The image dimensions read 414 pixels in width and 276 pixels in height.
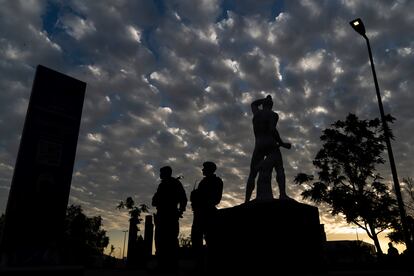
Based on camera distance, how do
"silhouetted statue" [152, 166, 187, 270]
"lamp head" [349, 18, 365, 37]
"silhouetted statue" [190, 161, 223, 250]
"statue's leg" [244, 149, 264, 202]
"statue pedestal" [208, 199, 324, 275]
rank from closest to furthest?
"silhouetted statue" [152, 166, 187, 270], "silhouetted statue" [190, 161, 223, 250], "statue pedestal" [208, 199, 324, 275], "statue's leg" [244, 149, 264, 202], "lamp head" [349, 18, 365, 37]

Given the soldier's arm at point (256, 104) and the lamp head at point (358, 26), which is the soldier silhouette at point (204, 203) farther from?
the lamp head at point (358, 26)

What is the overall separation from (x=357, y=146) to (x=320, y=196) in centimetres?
485

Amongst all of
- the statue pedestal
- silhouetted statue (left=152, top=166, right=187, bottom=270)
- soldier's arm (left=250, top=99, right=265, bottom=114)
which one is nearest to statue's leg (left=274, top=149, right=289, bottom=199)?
the statue pedestal

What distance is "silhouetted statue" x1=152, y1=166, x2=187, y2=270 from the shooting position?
23.2 feet

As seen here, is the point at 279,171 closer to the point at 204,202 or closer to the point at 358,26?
the point at 204,202

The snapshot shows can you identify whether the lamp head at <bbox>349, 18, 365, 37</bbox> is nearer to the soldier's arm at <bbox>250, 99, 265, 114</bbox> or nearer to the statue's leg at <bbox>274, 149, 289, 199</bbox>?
the soldier's arm at <bbox>250, 99, 265, 114</bbox>

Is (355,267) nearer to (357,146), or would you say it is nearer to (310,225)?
(310,225)

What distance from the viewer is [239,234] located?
8.26 metres

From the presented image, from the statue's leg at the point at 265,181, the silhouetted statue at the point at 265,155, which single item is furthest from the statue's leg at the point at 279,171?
the statue's leg at the point at 265,181

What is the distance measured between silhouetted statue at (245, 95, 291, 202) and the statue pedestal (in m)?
1.04

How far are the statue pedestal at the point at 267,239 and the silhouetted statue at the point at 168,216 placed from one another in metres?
1.59

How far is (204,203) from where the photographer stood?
25.1ft

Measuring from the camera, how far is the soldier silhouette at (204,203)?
7.64 metres

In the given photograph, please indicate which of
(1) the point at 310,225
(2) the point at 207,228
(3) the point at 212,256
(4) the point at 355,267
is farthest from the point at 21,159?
(4) the point at 355,267
